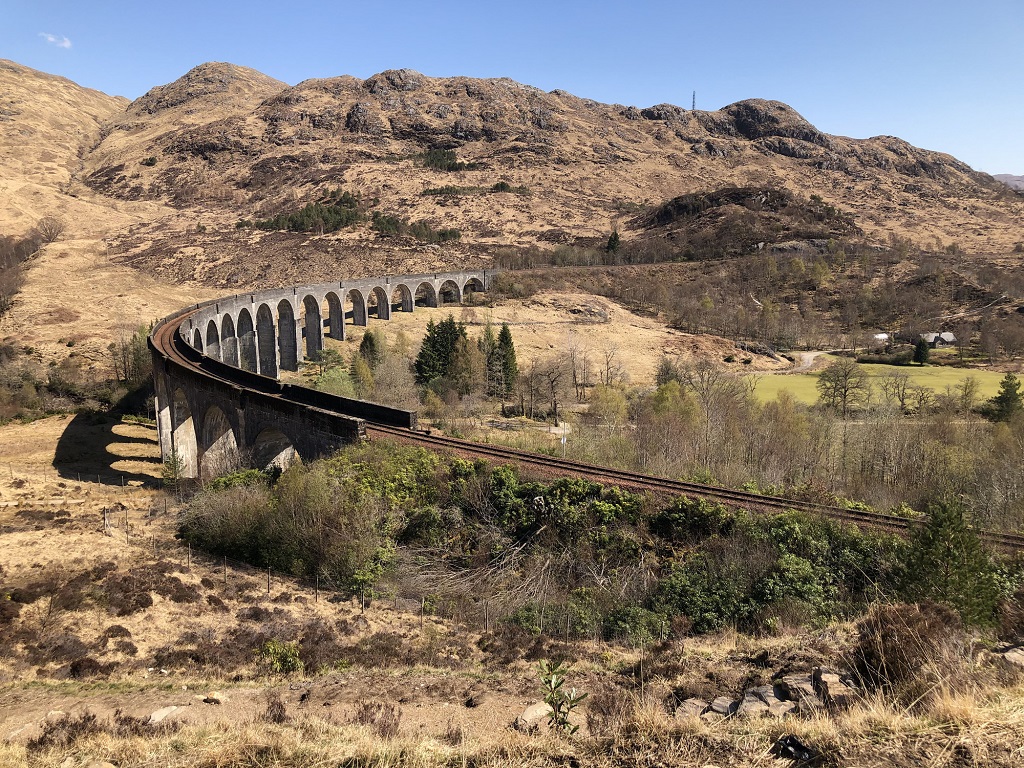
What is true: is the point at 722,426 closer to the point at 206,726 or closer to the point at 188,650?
the point at 188,650

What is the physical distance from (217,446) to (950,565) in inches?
1129

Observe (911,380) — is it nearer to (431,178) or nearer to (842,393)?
(842,393)

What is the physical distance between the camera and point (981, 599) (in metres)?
10.7

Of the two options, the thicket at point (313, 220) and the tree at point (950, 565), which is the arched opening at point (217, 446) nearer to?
the tree at point (950, 565)

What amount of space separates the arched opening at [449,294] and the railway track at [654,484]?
185 feet

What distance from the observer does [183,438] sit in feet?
110

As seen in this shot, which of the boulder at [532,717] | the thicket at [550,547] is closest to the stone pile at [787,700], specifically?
the boulder at [532,717]

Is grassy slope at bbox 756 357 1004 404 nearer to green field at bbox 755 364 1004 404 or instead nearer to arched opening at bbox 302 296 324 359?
green field at bbox 755 364 1004 404

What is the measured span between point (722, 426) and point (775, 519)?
17706mm

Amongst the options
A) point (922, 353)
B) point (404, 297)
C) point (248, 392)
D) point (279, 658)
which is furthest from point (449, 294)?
point (279, 658)

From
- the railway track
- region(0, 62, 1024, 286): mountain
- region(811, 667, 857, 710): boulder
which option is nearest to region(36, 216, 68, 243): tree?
region(0, 62, 1024, 286): mountain

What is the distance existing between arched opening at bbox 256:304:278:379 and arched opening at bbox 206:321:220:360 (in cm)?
492

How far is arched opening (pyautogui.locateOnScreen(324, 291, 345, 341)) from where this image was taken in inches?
2415

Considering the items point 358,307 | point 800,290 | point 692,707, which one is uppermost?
point 800,290
